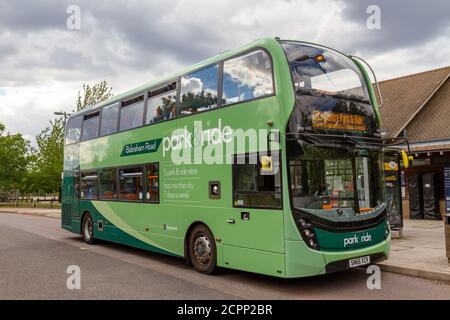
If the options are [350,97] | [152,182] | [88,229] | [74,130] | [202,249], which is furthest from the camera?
[74,130]

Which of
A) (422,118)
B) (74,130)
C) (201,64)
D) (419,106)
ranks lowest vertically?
(74,130)

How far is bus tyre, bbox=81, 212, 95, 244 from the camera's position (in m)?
13.5

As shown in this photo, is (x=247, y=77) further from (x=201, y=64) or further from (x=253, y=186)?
(x=253, y=186)

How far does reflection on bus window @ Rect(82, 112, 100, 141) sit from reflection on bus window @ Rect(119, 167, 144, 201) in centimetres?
224

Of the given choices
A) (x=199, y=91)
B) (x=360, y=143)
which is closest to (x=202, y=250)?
(x=199, y=91)

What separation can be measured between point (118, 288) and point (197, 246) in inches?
71.6

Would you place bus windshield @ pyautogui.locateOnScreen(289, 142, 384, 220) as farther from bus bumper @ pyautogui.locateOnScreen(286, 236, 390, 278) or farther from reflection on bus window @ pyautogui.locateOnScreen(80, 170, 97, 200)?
reflection on bus window @ pyautogui.locateOnScreen(80, 170, 97, 200)

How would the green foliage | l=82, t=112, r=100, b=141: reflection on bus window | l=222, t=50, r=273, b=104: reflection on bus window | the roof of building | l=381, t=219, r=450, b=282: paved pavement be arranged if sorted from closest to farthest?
l=222, t=50, r=273, b=104: reflection on bus window
l=381, t=219, r=450, b=282: paved pavement
l=82, t=112, r=100, b=141: reflection on bus window
the roof of building
the green foliage

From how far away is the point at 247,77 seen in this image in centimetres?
775

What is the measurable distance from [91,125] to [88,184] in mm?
→ 1797

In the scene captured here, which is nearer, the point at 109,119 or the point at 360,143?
the point at 360,143

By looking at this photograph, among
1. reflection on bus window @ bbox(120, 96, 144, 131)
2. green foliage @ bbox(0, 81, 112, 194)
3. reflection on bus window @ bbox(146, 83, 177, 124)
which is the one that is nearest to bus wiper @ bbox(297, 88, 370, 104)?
reflection on bus window @ bbox(146, 83, 177, 124)

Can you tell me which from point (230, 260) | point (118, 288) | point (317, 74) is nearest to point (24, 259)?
point (118, 288)

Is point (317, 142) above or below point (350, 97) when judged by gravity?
below
